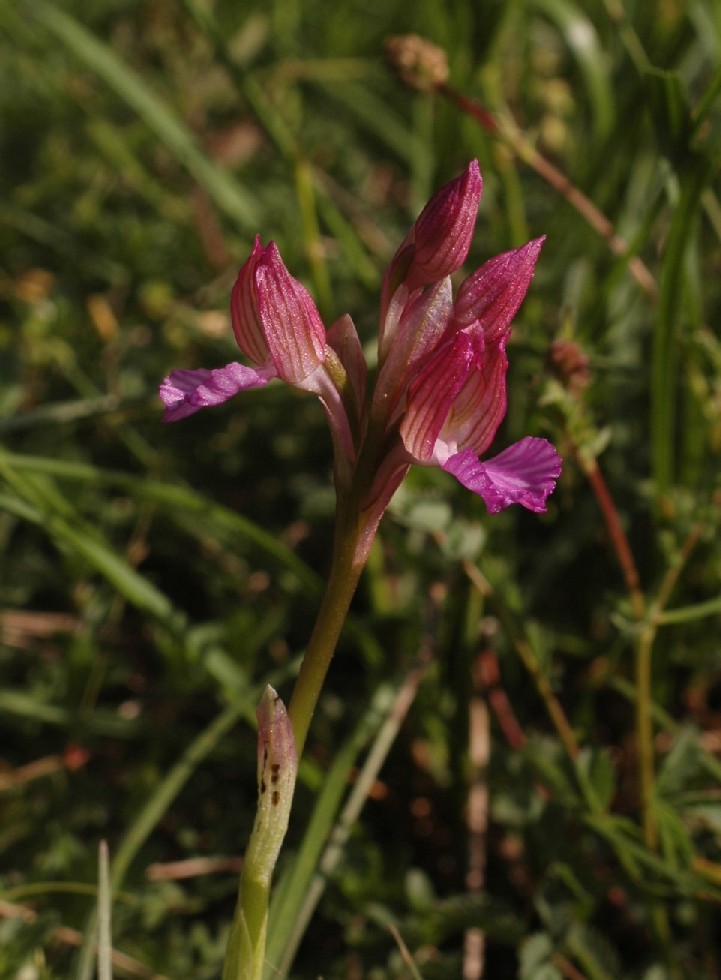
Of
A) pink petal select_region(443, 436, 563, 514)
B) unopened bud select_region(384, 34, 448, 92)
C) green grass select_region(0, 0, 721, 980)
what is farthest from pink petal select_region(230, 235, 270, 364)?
unopened bud select_region(384, 34, 448, 92)

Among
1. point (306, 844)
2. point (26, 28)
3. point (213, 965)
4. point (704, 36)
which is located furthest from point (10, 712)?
point (26, 28)

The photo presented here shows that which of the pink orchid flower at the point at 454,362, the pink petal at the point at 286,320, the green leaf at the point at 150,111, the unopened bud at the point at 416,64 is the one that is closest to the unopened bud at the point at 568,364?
the pink orchid flower at the point at 454,362

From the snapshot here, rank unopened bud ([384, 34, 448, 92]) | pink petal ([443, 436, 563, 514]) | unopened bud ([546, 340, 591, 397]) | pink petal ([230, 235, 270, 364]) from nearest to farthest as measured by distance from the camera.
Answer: pink petal ([443, 436, 563, 514])
pink petal ([230, 235, 270, 364])
unopened bud ([546, 340, 591, 397])
unopened bud ([384, 34, 448, 92])

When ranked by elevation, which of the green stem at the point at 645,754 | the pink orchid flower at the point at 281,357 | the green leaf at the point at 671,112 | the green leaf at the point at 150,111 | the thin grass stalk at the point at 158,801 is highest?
the green leaf at the point at 671,112

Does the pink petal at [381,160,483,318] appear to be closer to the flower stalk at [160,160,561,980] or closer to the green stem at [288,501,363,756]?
the flower stalk at [160,160,561,980]

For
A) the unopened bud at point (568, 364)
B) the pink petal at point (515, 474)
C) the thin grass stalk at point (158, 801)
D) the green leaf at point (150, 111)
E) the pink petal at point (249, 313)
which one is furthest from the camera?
the green leaf at point (150, 111)

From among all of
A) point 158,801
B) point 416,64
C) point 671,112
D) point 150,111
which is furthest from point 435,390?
point 150,111

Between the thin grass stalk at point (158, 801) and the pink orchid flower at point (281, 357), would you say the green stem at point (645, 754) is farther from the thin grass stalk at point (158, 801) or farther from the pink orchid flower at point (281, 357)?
the pink orchid flower at point (281, 357)
